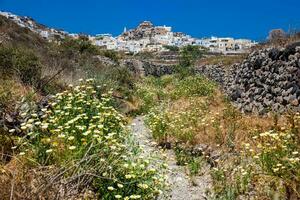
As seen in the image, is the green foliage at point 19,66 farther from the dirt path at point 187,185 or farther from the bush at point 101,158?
the dirt path at point 187,185

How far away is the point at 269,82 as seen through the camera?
15273mm

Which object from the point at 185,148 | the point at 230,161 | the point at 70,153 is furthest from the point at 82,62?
the point at 70,153

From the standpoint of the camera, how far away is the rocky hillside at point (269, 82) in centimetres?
1339

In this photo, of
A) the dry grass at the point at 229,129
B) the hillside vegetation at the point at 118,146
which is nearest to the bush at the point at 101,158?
the hillside vegetation at the point at 118,146

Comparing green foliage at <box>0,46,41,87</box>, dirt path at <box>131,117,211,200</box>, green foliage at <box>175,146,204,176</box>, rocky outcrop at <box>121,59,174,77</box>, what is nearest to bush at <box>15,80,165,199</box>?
dirt path at <box>131,117,211,200</box>

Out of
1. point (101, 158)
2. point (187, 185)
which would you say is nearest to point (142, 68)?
point (187, 185)

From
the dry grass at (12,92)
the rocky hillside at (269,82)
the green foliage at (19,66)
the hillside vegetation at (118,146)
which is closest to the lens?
the hillside vegetation at (118,146)

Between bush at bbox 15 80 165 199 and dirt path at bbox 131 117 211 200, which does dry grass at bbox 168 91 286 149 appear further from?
bush at bbox 15 80 165 199

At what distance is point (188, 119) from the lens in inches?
490

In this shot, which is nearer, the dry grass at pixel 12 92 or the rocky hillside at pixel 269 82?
the dry grass at pixel 12 92

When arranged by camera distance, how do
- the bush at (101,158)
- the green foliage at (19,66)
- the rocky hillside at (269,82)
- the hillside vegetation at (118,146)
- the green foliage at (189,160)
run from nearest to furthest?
the hillside vegetation at (118,146)
the bush at (101,158)
the green foliage at (189,160)
the rocky hillside at (269,82)
the green foliage at (19,66)

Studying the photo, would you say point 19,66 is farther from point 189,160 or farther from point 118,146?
point 118,146

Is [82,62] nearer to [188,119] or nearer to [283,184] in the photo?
[188,119]

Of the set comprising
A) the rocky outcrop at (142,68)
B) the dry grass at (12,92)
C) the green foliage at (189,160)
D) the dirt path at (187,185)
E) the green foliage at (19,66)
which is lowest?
the dirt path at (187,185)
